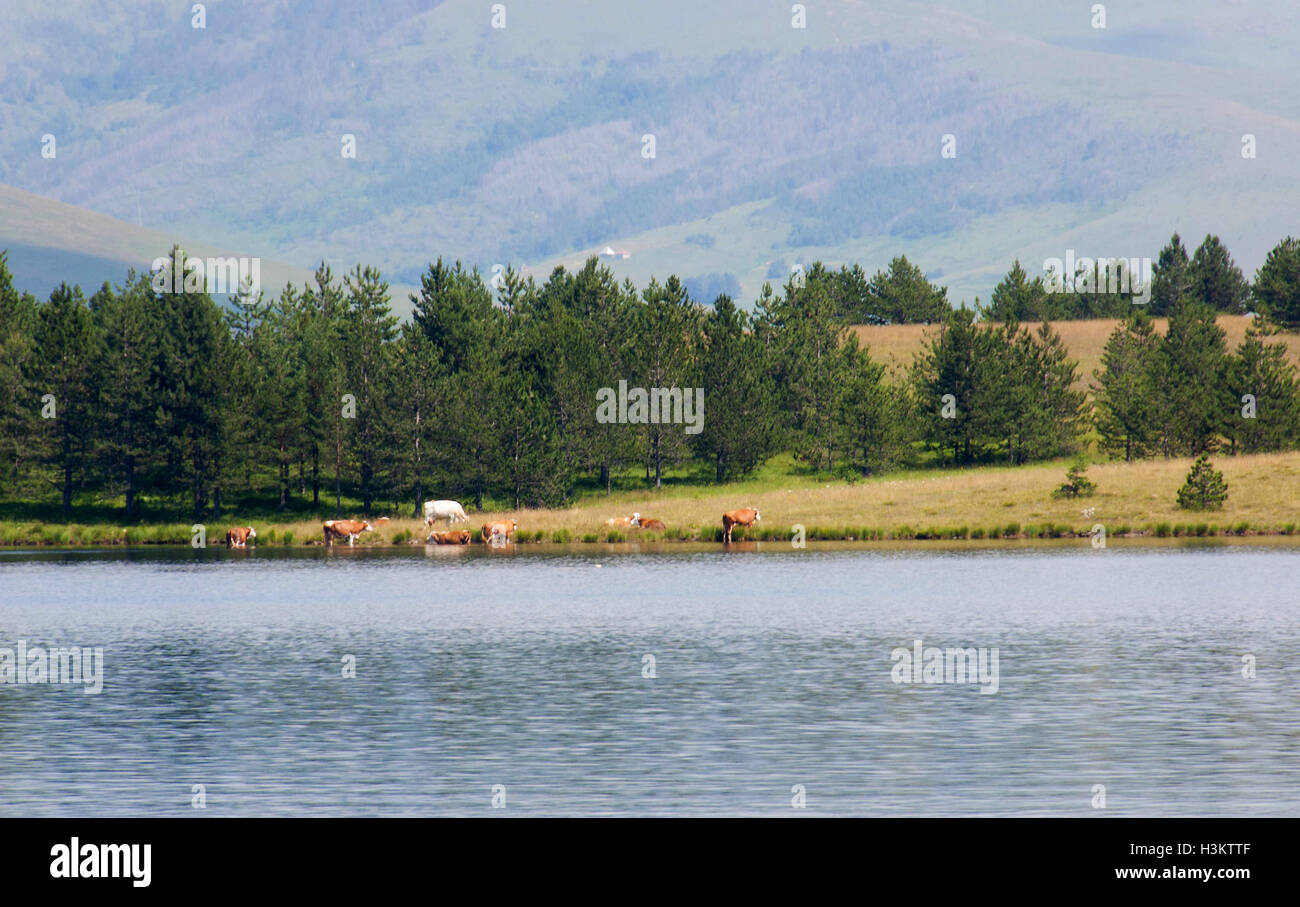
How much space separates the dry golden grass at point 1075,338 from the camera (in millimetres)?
143750

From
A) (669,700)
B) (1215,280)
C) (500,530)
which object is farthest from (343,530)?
(1215,280)

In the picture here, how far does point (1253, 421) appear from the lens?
9494 centimetres

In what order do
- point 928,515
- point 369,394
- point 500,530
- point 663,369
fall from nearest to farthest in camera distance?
1. point 500,530
2. point 928,515
3. point 369,394
4. point 663,369

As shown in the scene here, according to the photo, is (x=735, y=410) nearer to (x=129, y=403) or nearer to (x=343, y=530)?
(x=343, y=530)

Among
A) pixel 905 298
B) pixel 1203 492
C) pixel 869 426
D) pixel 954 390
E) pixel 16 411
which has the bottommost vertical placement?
pixel 1203 492

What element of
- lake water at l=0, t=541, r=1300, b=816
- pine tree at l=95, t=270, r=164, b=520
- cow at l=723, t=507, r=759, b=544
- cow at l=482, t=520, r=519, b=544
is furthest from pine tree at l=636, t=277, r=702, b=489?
lake water at l=0, t=541, r=1300, b=816

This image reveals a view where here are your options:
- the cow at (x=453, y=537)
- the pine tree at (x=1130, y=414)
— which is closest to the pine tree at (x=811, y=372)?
the pine tree at (x=1130, y=414)

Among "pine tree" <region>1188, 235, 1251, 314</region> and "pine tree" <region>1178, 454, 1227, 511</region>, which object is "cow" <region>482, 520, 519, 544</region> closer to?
"pine tree" <region>1178, 454, 1227, 511</region>

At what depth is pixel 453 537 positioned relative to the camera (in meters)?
81.1

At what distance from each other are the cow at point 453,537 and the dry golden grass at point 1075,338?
223 feet

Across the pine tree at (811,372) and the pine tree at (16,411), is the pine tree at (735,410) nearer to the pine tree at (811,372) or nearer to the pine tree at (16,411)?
the pine tree at (811,372)

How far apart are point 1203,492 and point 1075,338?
79.7 m

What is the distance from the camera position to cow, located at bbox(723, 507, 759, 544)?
77.6 metres
